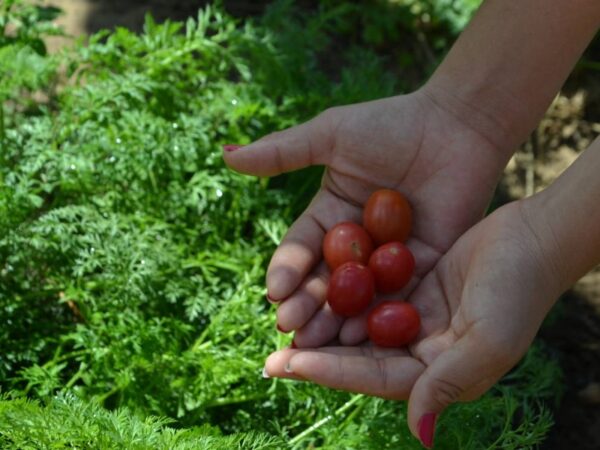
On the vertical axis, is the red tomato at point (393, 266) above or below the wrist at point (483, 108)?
below

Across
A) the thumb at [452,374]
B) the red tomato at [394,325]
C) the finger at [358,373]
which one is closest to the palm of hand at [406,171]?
the red tomato at [394,325]

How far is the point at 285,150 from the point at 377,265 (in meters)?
0.40

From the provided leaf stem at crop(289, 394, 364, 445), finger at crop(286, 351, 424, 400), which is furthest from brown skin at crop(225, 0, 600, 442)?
leaf stem at crop(289, 394, 364, 445)

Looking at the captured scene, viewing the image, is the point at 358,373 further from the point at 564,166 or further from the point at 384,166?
the point at 564,166

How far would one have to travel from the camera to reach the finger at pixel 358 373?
2211 mm

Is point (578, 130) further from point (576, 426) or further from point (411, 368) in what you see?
point (411, 368)

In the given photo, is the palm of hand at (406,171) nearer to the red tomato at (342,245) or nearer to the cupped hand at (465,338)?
the red tomato at (342,245)

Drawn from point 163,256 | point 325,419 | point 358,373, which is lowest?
point 325,419

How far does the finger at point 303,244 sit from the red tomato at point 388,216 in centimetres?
9

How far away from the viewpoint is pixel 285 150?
260 cm

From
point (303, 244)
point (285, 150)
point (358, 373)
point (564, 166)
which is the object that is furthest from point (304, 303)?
point (564, 166)

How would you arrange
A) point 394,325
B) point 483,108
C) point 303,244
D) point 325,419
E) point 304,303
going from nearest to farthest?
1. point 394,325
2. point 304,303
3. point 303,244
4. point 325,419
5. point 483,108

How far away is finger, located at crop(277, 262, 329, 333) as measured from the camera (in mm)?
2410

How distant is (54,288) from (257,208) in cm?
74
